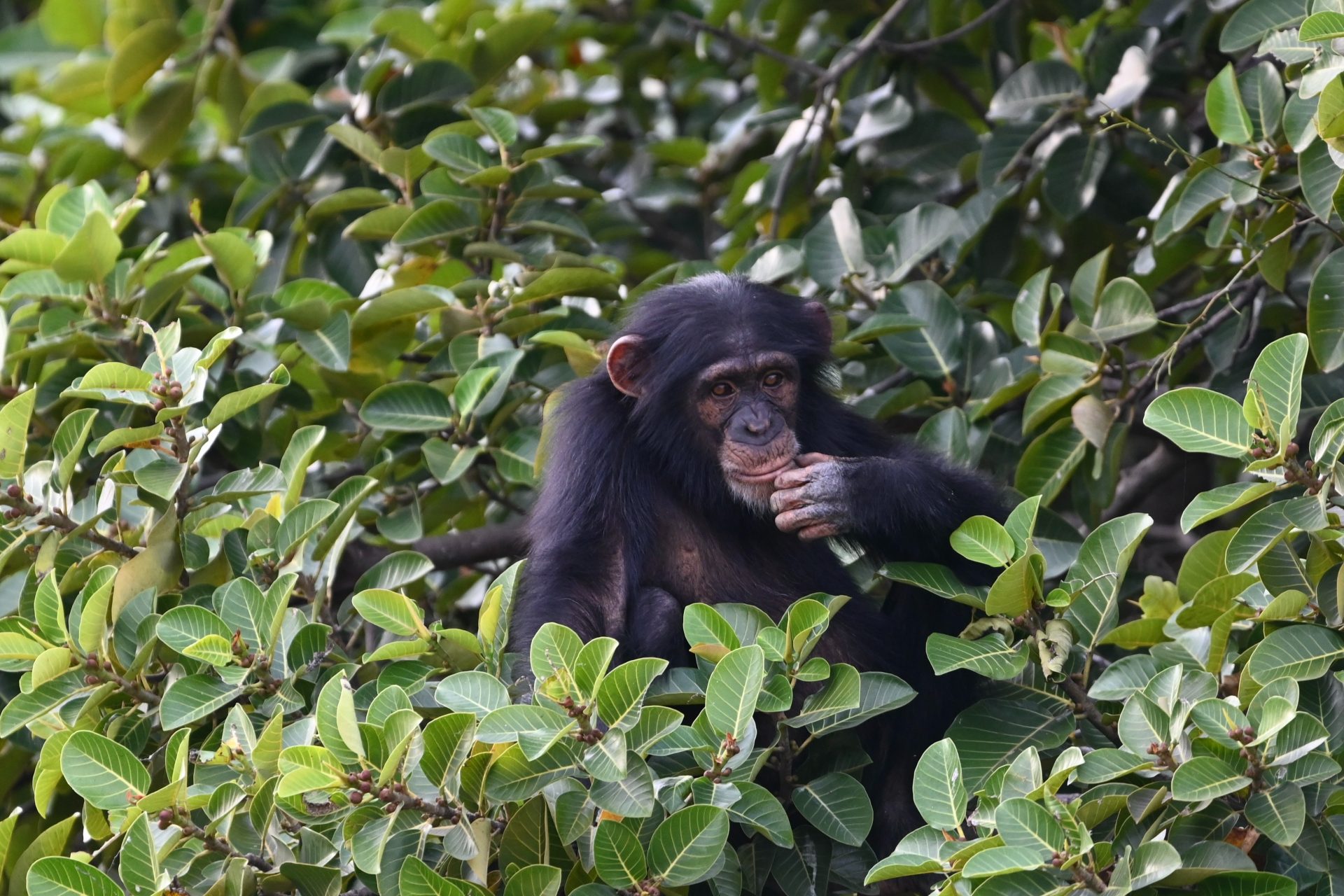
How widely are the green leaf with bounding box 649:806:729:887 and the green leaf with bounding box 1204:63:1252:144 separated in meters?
2.36

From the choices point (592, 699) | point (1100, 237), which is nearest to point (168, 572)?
point (592, 699)

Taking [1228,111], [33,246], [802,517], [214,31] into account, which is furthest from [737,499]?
[214,31]

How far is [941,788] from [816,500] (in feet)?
3.92

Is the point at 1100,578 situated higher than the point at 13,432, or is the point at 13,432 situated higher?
the point at 13,432

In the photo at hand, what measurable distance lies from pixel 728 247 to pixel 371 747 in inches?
141

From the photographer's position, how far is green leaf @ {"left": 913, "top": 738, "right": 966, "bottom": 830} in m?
2.59

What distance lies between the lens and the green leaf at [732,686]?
2654mm

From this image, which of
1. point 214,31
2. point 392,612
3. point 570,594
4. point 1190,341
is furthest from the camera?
point 214,31

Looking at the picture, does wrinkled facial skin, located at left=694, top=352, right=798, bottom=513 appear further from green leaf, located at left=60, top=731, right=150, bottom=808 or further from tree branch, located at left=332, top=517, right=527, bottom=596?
green leaf, located at left=60, top=731, right=150, bottom=808

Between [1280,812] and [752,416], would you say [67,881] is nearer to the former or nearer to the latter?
[752,416]

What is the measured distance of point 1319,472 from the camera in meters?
2.72

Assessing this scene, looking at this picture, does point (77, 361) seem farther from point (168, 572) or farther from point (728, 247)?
point (728, 247)

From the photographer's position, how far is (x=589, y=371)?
175 inches

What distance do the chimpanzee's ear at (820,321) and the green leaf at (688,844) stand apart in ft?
6.47
